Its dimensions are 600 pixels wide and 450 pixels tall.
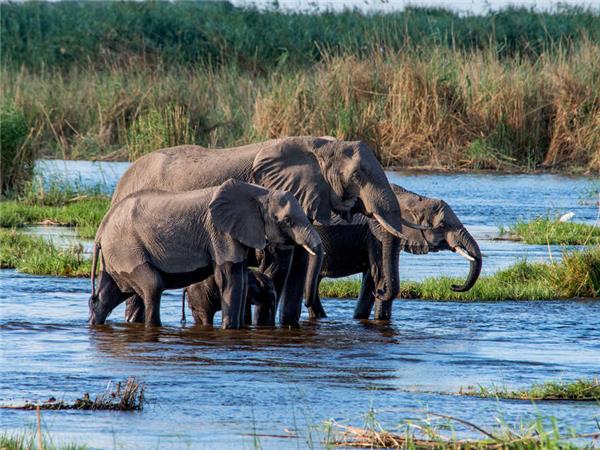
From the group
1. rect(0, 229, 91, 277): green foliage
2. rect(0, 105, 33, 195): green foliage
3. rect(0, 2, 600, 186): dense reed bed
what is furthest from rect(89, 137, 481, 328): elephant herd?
rect(0, 2, 600, 186): dense reed bed

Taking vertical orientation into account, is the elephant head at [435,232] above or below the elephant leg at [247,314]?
above

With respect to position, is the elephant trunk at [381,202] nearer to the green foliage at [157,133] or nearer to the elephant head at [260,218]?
the elephant head at [260,218]

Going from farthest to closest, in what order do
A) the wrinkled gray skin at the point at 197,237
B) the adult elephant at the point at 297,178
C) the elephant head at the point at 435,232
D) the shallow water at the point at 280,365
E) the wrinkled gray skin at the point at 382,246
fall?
1. the elephant head at the point at 435,232
2. the wrinkled gray skin at the point at 382,246
3. the adult elephant at the point at 297,178
4. the wrinkled gray skin at the point at 197,237
5. the shallow water at the point at 280,365

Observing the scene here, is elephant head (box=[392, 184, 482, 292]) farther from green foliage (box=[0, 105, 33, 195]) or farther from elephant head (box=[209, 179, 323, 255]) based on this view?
green foliage (box=[0, 105, 33, 195])

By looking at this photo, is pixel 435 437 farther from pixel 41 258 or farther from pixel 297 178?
pixel 41 258

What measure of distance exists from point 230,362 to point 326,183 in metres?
2.60

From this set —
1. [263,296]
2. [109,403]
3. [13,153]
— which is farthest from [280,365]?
[13,153]

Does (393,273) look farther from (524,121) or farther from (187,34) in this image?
(187,34)

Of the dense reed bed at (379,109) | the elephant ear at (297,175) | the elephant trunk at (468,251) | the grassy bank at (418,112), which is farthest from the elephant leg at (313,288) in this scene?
the grassy bank at (418,112)

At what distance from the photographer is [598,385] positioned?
860cm

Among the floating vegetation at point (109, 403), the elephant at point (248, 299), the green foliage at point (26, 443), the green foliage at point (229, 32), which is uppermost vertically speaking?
the green foliage at point (229, 32)

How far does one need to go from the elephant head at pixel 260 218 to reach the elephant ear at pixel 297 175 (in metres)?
0.64

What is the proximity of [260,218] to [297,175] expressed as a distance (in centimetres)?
86

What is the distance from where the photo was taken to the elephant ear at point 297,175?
39.8ft
